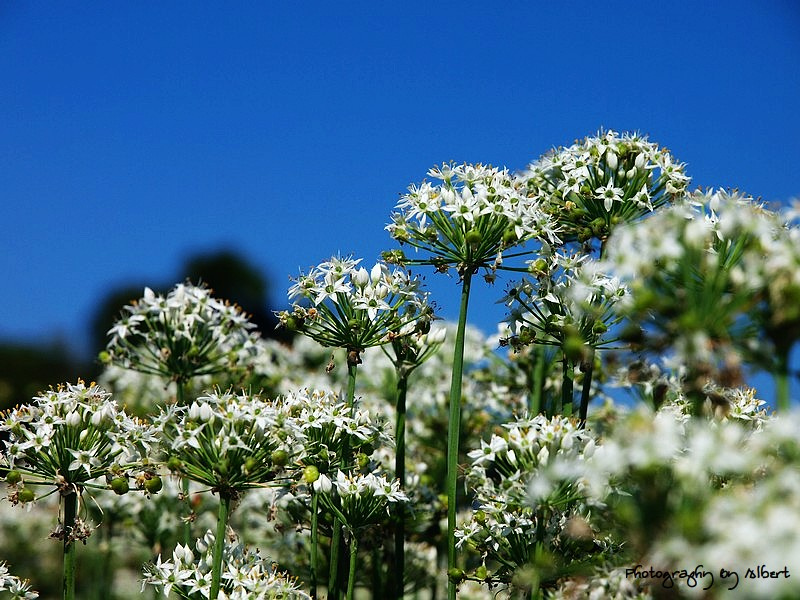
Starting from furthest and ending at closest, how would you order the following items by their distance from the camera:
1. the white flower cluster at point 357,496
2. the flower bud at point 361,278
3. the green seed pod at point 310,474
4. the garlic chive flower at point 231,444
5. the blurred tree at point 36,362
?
1. the blurred tree at point 36,362
2. the flower bud at point 361,278
3. the white flower cluster at point 357,496
4. the green seed pod at point 310,474
5. the garlic chive flower at point 231,444

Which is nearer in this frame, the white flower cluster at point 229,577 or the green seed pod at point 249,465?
the green seed pod at point 249,465

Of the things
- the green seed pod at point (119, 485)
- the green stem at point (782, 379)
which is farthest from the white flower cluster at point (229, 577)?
the green stem at point (782, 379)

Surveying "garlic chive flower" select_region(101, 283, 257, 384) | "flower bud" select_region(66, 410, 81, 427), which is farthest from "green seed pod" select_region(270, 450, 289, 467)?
"garlic chive flower" select_region(101, 283, 257, 384)

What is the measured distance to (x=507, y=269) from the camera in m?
5.46

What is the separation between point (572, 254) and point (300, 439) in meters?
2.27

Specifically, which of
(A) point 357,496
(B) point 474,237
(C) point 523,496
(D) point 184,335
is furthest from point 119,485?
(B) point 474,237

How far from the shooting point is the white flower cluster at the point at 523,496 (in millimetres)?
4398

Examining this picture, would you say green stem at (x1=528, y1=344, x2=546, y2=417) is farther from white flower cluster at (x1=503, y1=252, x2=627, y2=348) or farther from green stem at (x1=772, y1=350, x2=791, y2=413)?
green stem at (x1=772, y1=350, x2=791, y2=413)

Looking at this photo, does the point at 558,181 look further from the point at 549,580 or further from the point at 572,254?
the point at 549,580

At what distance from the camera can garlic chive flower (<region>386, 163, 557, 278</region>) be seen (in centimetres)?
521

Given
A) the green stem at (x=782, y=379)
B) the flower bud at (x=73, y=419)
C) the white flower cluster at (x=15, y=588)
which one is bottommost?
the white flower cluster at (x=15, y=588)

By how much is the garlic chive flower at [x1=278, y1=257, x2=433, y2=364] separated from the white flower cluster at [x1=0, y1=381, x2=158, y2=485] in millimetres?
1247

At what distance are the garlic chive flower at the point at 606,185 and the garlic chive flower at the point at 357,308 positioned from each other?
115 centimetres

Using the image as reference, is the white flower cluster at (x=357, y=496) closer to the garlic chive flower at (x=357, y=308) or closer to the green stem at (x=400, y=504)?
the green stem at (x=400, y=504)
